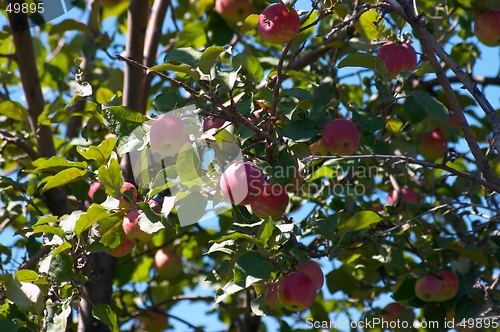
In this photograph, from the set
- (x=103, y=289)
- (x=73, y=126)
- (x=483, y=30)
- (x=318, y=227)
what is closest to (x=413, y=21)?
(x=318, y=227)

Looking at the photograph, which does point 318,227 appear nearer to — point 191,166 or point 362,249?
point 191,166

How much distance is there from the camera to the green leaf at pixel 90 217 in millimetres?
1553

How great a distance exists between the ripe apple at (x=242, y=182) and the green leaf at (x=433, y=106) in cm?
53

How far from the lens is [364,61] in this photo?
176cm

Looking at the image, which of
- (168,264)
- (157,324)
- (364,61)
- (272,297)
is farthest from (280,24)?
(157,324)

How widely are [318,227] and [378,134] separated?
31.2 inches

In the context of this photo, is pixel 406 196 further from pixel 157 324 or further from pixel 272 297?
pixel 157 324

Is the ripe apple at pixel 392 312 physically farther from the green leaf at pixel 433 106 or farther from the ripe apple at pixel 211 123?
the ripe apple at pixel 211 123

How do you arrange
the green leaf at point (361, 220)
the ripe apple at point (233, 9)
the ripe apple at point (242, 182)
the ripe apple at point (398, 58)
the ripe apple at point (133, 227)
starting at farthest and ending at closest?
the ripe apple at point (233, 9), the ripe apple at point (398, 58), the green leaf at point (361, 220), the ripe apple at point (133, 227), the ripe apple at point (242, 182)

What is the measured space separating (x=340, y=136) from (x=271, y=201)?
28cm

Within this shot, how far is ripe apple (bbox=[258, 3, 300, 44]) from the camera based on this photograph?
1608mm

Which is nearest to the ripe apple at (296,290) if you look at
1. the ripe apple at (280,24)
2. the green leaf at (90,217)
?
the green leaf at (90,217)

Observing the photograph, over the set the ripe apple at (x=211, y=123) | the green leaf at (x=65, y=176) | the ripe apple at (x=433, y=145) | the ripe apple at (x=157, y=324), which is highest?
the ripe apple at (x=433, y=145)

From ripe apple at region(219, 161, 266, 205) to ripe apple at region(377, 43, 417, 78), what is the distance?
28.1 inches
